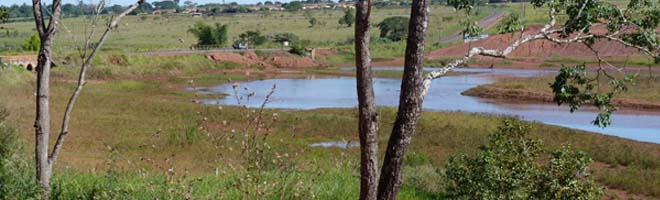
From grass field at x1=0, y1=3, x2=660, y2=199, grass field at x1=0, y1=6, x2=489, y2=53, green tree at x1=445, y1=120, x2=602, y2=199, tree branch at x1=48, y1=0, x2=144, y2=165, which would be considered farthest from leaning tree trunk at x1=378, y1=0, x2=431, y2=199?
grass field at x1=0, y1=6, x2=489, y2=53

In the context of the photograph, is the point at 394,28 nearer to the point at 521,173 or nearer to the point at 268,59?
the point at 268,59

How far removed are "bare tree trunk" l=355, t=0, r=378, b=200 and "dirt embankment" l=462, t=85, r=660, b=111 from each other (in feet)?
104

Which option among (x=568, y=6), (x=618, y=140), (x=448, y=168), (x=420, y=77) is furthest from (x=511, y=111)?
(x=420, y=77)

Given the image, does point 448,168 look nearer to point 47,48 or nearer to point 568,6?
point 568,6

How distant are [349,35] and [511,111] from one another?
58613 millimetres

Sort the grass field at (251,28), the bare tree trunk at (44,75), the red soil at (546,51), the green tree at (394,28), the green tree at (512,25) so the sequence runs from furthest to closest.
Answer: the green tree at (394,28) → the grass field at (251,28) → the red soil at (546,51) → the bare tree trunk at (44,75) → the green tree at (512,25)

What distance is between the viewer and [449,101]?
38594 millimetres

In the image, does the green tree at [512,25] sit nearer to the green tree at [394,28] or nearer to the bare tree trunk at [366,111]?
the bare tree trunk at [366,111]

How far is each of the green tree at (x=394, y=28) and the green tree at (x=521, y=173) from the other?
2886 inches

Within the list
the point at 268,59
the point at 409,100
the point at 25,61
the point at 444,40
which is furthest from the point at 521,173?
the point at 444,40

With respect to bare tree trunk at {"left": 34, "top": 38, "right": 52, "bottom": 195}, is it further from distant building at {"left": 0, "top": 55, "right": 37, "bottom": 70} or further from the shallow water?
distant building at {"left": 0, "top": 55, "right": 37, "bottom": 70}

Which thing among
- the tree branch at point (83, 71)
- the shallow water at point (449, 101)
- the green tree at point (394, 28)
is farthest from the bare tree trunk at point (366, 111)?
the green tree at point (394, 28)

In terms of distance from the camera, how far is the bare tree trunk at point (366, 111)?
5895mm

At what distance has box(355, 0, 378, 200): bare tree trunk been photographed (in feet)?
19.3
